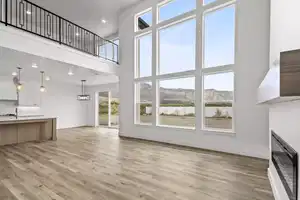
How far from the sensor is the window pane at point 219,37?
5.02 meters

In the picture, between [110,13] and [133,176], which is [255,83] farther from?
[110,13]

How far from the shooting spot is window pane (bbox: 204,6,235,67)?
5020 mm

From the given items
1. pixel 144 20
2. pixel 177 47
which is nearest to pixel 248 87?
pixel 177 47

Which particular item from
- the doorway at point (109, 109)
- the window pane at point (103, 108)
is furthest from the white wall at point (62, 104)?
the doorway at point (109, 109)

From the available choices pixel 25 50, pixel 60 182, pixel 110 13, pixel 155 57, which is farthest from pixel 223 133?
pixel 110 13

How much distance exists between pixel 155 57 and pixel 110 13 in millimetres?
3091

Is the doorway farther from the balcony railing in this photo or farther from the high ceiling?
the high ceiling

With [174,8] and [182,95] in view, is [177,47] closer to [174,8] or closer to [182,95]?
[174,8]

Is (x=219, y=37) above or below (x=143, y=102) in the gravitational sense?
above

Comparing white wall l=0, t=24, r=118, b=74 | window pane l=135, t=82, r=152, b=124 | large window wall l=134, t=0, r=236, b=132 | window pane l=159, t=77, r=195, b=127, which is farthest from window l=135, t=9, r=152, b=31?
window pane l=159, t=77, r=195, b=127

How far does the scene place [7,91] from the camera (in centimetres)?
838

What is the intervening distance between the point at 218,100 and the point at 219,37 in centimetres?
175

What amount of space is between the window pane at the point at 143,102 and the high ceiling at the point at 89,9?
3200 millimetres

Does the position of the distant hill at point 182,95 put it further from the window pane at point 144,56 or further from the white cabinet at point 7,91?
the white cabinet at point 7,91
